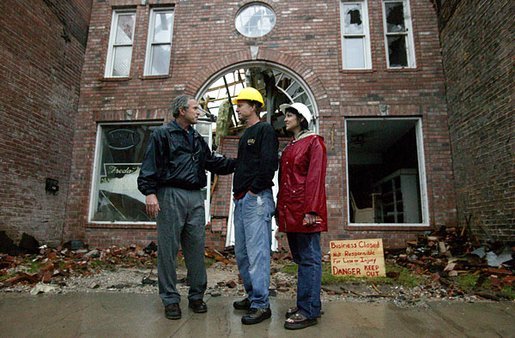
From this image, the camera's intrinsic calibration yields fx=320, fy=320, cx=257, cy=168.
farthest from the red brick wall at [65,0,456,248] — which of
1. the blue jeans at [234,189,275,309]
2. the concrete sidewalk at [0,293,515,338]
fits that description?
the blue jeans at [234,189,275,309]

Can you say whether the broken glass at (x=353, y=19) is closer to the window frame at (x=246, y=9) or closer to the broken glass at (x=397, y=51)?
the broken glass at (x=397, y=51)

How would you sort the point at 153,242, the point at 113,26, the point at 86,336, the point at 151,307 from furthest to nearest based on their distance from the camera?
the point at 113,26 < the point at 153,242 < the point at 151,307 < the point at 86,336

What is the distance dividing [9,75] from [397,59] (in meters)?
7.83

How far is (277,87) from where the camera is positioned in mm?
7539

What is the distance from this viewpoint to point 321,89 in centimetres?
708

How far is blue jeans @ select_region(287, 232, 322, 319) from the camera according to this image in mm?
2646

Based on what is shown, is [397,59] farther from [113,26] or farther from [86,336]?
[86,336]

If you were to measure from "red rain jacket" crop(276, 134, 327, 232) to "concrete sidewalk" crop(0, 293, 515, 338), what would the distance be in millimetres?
827

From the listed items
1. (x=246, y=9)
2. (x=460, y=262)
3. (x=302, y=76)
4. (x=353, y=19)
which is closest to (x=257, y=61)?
(x=302, y=76)

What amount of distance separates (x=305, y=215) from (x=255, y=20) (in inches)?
251

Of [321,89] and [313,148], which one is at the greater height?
[321,89]

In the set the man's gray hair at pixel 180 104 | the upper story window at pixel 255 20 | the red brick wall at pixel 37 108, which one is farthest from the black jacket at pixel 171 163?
the upper story window at pixel 255 20

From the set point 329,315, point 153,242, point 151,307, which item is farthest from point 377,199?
point 151,307

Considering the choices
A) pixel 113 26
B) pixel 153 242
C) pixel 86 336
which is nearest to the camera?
pixel 86 336
